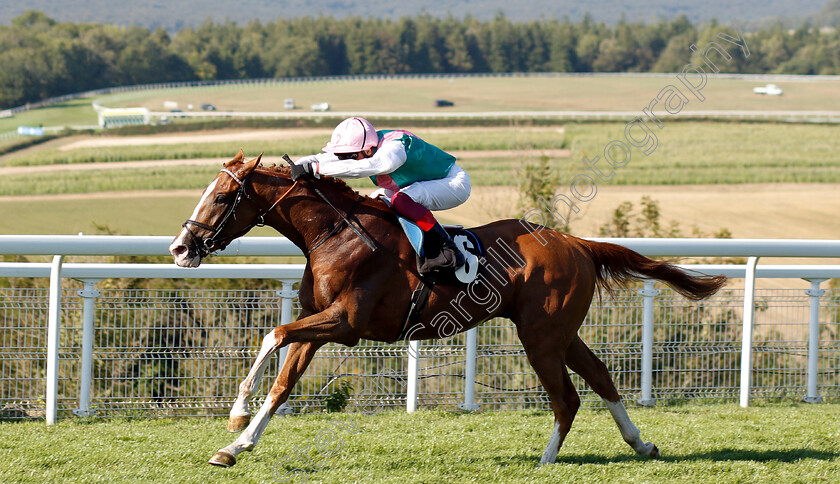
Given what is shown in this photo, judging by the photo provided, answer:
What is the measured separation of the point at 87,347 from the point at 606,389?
2.78m

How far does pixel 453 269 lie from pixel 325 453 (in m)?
1.09

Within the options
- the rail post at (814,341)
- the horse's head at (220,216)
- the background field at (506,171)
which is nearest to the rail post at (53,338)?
the horse's head at (220,216)

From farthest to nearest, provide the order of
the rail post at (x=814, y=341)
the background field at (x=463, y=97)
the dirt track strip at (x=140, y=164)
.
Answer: the background field at (x=463, y=97) → the dirt track strip at (x=140, y=164) → the rail post at (x=814, y=341)

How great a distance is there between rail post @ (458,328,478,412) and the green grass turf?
5.4 inches

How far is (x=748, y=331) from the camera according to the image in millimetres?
5469

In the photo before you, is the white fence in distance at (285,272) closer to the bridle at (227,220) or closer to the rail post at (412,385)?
the rail post at (412,385)

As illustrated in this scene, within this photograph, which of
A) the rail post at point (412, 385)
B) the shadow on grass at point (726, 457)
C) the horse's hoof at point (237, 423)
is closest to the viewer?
the horse's hoof at point (237, 423)

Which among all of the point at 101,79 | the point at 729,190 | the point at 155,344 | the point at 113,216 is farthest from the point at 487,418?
the point at 101,79

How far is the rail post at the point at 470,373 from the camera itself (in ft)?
17.2

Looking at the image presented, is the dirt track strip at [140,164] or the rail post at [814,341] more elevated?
the dirt track strip at [140,164]

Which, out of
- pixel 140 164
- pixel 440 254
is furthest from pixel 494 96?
pixel 440 254

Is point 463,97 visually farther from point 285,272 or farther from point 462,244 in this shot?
point 462,244

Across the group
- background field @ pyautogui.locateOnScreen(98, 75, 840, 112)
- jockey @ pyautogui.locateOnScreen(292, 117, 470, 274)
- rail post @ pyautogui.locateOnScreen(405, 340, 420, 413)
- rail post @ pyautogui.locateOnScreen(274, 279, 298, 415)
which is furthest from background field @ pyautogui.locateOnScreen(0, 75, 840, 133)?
Result: jockey @ pyautogui.locateOnScreen(292, 117, 470, 274)

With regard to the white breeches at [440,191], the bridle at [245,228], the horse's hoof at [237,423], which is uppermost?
the white breeches at [440,191]
